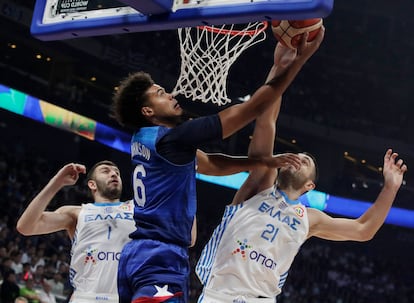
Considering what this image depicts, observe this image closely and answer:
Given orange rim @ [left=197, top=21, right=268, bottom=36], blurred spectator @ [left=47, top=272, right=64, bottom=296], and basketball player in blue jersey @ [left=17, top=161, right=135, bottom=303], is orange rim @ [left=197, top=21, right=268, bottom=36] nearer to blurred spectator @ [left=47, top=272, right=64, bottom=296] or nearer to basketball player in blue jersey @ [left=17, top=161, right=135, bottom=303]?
basketball player in blue jersey @ [left=17, top=161, right=135, bottom=303]

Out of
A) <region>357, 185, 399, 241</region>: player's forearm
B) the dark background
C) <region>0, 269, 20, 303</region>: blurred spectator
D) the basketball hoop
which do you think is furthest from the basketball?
the dark background

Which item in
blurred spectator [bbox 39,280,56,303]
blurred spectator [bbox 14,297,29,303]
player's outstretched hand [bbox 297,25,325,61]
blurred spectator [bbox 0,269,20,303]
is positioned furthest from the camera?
blurred spectator [bbox 39,280,56,303]

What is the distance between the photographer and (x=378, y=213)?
147 inches

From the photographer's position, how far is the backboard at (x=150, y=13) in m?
2.89

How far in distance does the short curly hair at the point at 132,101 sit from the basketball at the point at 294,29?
2.37 feet

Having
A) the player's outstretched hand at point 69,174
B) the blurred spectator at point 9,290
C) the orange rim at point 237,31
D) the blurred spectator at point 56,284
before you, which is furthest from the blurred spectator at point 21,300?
the orange rim at point 237,31

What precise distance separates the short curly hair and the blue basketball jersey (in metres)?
0.17

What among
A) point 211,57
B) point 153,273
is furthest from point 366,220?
point 153,273

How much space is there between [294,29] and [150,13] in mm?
730

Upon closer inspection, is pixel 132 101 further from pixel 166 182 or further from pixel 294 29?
pixel 294 29

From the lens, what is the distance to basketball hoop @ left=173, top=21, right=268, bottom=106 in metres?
4.07

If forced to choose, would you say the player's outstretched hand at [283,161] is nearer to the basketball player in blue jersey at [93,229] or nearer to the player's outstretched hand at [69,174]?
the player's outstretched hand at [69,174]

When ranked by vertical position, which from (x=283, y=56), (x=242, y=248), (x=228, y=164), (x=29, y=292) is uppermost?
(x=283, y=56)

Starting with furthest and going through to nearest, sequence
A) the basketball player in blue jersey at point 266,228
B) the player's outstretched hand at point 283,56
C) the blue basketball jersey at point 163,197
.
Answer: the basketball player in blue jersey at point 266,228 < the player's outstretched hand at point 283,56 < the blue basketball jersey at point 163,197
